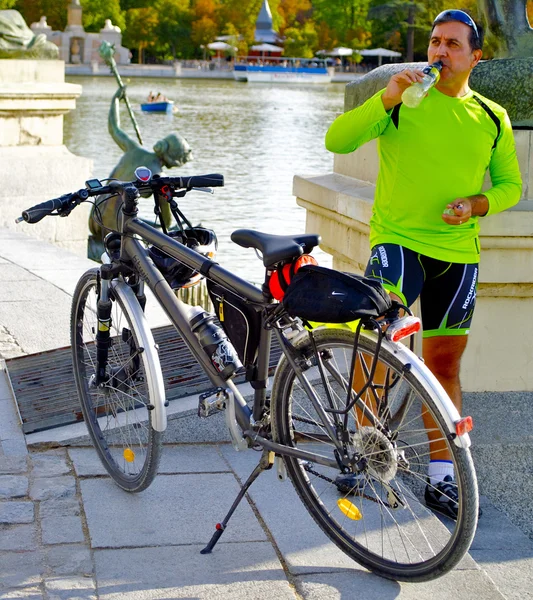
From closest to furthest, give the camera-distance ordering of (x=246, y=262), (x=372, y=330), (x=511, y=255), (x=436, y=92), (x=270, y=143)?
(x=372, y=330) → (x=436, y=92) → (x=511, y=255) → (x=246, y=262) → (x=270, y=143)

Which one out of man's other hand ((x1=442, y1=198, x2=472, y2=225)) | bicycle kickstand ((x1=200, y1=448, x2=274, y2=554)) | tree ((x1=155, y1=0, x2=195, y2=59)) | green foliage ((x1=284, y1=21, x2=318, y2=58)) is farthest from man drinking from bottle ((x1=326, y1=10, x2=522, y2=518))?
green foliage ((x1=284, y1=21, x2=318, y2=58))

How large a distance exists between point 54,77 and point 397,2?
107 metres

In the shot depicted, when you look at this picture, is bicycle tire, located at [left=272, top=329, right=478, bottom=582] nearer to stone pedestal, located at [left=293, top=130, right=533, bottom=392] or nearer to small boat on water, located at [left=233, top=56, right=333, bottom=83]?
stone pedestal, located at [left=293, top=130, right=533, bottom=392]

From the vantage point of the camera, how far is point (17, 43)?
41.0 feet

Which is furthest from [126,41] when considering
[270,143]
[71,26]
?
[270,143]

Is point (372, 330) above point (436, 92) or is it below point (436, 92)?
below

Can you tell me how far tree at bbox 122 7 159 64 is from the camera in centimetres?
12050

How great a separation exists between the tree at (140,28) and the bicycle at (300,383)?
121 meters

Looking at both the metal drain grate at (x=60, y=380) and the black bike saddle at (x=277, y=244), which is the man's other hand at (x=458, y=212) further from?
the metal drain grate at (x=60, y=380)

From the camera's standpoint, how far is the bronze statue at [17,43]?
12445 mm

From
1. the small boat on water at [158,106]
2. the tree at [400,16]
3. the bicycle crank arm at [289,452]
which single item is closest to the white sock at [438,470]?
the bicycle crank arm at [289,452]

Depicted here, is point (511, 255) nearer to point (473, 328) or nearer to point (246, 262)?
point (473, 328)

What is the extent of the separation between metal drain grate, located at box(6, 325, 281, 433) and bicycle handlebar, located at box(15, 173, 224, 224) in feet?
3.23

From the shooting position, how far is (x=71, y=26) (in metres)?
114
